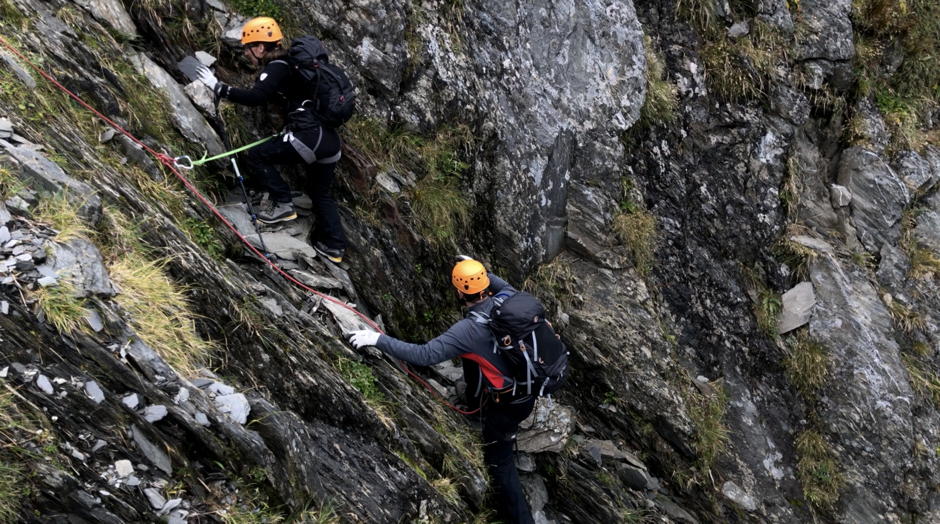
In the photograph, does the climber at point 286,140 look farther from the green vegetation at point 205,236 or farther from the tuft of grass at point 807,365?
the tuft of grass at point 807,365

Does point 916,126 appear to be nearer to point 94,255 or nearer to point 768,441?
point 768,441

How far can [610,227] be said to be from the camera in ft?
34.1

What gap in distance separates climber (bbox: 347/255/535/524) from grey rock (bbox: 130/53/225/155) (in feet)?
9.06

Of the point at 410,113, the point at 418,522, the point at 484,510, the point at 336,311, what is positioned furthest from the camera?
the point at 410,113

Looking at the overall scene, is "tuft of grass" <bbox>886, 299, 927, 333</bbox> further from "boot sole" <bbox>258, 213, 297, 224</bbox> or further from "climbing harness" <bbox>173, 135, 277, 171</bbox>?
"climbing harness" <bbox>173, 135, 277, 171</bbox>

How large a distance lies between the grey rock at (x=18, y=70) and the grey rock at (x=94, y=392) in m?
3.06

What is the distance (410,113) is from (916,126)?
28.9 ft

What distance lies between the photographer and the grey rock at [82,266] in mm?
5164

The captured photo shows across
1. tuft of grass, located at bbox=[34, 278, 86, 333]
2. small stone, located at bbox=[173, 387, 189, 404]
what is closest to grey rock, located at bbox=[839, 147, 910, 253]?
small stone, located at bbox=[173, 387, 189, 404]

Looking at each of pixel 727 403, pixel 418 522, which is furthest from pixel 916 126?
pixel 418 522

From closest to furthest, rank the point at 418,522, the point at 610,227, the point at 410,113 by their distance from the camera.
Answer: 1. the point at 418,522
2. the point at 410,113
3. the point at 610,227

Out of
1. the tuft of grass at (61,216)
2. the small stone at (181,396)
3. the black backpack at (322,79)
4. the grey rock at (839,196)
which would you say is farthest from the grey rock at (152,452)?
the grey rock at (839,196)

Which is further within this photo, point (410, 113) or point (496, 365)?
point (410, 113)

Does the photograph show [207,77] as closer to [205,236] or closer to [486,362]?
[205,236]
